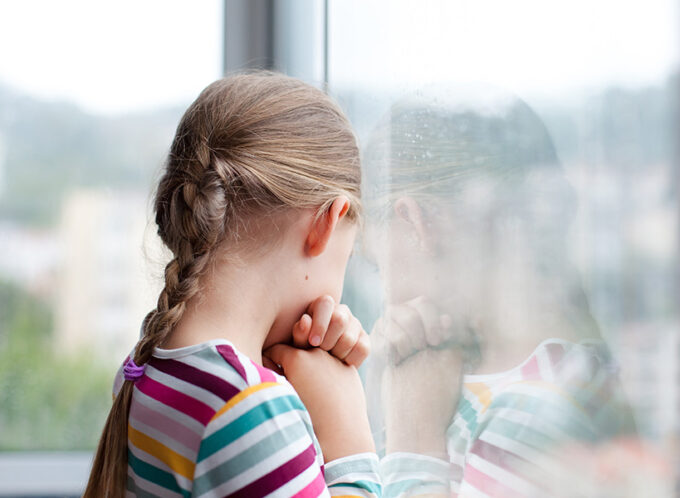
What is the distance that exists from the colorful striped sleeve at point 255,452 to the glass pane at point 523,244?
0.15 metres

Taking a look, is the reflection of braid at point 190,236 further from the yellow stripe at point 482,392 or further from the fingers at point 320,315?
the yellow stripe at point 482,392

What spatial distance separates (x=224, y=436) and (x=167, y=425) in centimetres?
8

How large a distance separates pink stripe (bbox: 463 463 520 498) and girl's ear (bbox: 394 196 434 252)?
22 cm

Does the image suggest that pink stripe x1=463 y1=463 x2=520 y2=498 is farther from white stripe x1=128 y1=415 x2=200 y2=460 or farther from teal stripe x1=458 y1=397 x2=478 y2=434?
white stripe x1=128 y1=415 x2=200 y2=460

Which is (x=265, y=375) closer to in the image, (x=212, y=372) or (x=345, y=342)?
(x=212, y=372)

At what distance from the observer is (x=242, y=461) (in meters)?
0.57

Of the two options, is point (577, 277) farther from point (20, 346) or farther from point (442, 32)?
point (20, 346)

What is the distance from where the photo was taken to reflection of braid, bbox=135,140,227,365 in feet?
2.13

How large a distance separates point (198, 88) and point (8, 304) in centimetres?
66

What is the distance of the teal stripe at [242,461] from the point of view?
1.88 ft

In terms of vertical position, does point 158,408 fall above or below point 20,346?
above

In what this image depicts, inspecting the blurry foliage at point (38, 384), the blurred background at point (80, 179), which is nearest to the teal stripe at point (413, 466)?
the blurred background at point (80, 179)

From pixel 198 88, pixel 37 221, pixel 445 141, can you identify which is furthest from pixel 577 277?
pixel 37 221

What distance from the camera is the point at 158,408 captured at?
635mm
